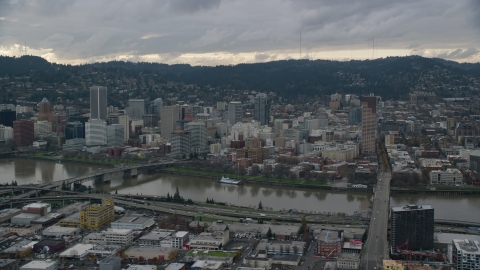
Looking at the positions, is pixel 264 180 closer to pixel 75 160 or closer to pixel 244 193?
pixel 244 193

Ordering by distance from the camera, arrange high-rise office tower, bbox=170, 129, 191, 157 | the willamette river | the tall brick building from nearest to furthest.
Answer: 1. the willamette river
2. high-rise office tower, bbox=170, 129, 191, 157
3. the tall brick building

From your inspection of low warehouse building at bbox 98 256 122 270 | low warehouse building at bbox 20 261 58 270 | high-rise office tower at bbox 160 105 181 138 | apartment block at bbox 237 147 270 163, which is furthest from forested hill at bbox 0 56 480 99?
low warehouse building at bbox 98 256 122 270

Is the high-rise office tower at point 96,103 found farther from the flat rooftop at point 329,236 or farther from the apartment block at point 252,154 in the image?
the flat rooftop at point 329,236

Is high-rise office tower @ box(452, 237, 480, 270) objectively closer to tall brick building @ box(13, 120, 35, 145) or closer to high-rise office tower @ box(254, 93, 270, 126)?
tall brick building @ box(13, 120, 35, 145)

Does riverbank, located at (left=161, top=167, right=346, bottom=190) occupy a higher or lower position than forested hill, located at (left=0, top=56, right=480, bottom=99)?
lower

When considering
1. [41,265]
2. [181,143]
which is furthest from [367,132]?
[41,265]

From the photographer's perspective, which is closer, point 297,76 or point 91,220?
point 91,220

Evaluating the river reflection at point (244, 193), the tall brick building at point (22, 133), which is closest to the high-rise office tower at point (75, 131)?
the tall brick building at point (22, 133)
